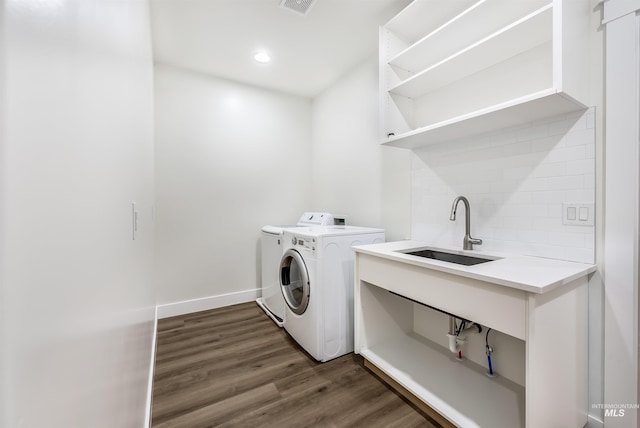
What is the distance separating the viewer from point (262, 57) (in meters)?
2.68

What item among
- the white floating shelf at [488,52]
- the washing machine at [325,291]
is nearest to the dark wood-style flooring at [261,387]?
the washing machine at [325,291]

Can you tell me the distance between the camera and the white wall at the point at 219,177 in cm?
286

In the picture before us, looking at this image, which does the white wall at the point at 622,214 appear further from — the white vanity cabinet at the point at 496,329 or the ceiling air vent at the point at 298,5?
the ceiling air vent at the point at 298,5

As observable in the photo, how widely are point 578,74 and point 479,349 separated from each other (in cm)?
160

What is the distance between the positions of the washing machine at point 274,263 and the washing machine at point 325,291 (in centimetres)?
35

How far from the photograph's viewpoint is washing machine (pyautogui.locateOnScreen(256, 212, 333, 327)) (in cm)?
261

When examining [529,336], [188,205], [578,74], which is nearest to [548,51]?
[578,74]

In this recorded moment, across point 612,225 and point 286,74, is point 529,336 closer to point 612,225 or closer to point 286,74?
point 612,225

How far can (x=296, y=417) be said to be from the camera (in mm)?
1499

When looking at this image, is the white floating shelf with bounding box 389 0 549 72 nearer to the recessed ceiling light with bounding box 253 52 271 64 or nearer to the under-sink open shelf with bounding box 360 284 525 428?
the recessed ceiling light with bounding box 253 52 271 64

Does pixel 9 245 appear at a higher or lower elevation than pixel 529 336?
higher

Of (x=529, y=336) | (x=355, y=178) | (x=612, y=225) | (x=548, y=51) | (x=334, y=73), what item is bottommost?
(x=529, y=336)

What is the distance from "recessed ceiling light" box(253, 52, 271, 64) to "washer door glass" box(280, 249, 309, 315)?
6.23 feet

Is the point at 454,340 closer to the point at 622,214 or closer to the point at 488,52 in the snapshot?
the point at 622,214
